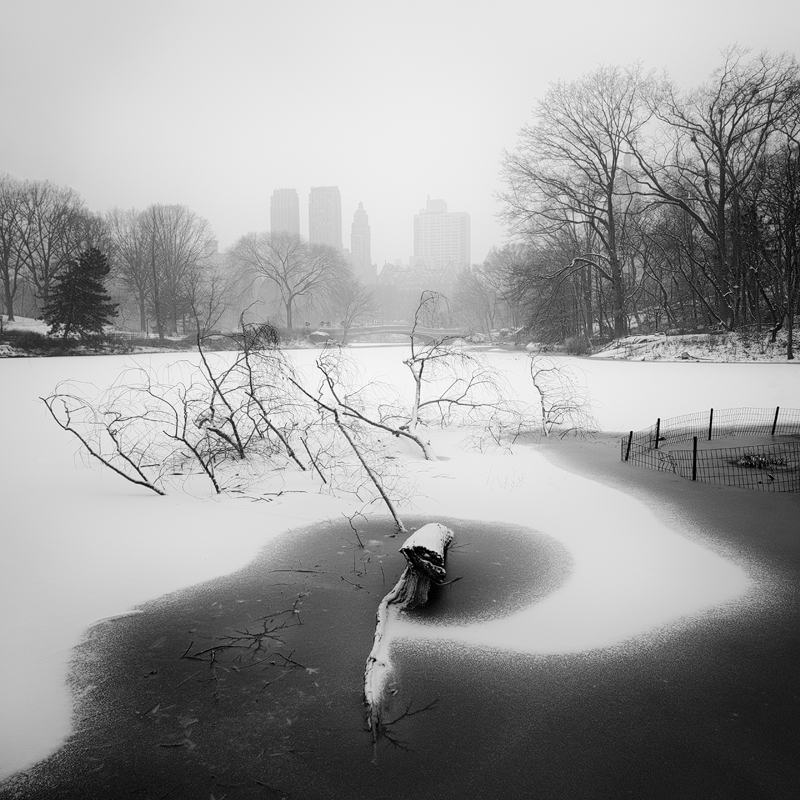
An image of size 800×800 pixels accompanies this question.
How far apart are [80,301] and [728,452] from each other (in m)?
31.6

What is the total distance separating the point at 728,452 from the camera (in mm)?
9922

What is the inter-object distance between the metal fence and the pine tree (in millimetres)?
29347

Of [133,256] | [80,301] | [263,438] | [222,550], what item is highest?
[133,256]

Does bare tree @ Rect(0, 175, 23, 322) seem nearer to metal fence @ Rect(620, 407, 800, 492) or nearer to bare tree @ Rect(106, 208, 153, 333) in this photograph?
bare tree @ Rect(106, 208, 153, 333)

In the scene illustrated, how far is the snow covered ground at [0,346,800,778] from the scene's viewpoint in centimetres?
406

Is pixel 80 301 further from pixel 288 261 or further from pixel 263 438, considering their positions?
pixel 288 261

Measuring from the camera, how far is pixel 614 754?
297 centimetres

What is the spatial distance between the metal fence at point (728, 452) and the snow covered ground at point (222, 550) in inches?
74.7

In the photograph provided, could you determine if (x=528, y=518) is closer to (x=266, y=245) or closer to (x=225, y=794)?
(x=225, y=794)

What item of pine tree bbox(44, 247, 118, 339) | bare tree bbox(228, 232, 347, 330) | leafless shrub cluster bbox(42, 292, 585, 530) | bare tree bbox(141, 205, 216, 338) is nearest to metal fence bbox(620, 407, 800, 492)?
leafless shrub cluster bbox(42, 292, 585, 530)

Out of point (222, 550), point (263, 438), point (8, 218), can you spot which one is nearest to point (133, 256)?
point (8, 218)

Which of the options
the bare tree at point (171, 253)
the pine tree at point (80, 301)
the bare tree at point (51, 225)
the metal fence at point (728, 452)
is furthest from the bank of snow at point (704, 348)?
the bare tree at point (51, 225)

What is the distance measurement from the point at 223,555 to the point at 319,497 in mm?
2063

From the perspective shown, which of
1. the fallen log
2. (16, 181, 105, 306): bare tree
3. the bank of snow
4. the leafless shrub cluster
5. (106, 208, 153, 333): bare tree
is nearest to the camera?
the fallen log
